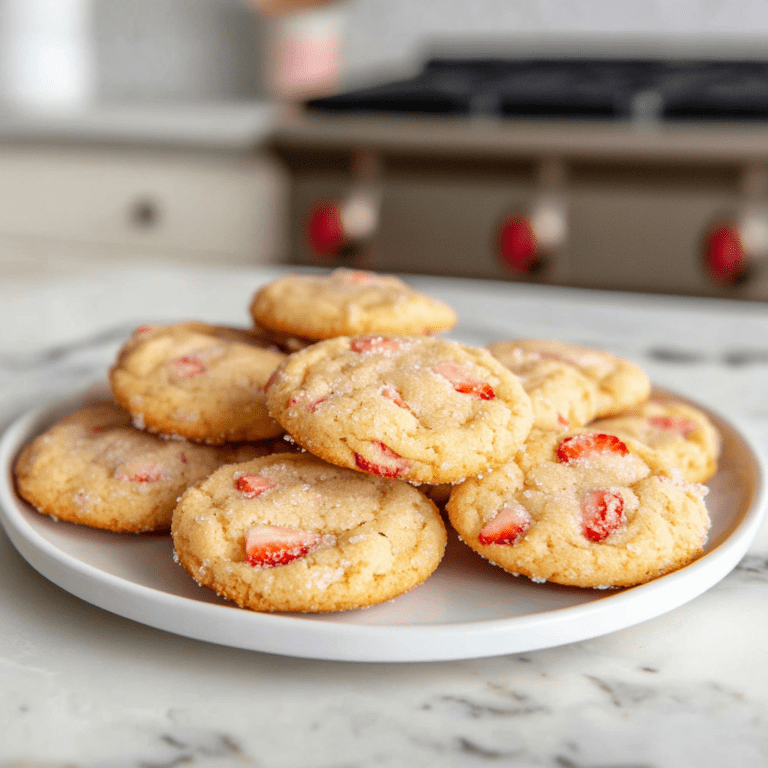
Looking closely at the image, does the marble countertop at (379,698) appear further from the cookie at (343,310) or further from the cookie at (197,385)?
the cookie at (343,310)

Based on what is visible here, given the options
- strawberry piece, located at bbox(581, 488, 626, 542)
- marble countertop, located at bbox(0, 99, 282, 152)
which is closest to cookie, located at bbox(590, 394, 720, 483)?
strawberry piece, located at bbox(581, 488, 626, 542)

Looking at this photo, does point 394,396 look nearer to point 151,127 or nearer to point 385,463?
point 385,463

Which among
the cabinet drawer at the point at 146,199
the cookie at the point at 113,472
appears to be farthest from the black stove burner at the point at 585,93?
the cookie at the point at 113,472

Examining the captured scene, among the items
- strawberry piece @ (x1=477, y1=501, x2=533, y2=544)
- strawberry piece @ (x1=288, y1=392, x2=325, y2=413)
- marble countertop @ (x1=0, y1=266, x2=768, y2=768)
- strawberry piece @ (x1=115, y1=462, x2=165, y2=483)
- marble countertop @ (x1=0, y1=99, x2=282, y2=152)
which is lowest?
marble countertop @ (x1=0, y1=266, x2=768, y2=768)

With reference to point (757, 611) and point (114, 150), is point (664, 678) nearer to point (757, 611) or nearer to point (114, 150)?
point (757, 611)

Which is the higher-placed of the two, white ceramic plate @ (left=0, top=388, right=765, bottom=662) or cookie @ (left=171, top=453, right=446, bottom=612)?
cookie @ (left=171, top=453, right=446, bottom=612)

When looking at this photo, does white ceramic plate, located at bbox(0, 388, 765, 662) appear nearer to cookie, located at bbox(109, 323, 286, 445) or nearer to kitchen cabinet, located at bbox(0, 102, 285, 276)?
cookie, located at bbox(109, 323, 286, 445)
